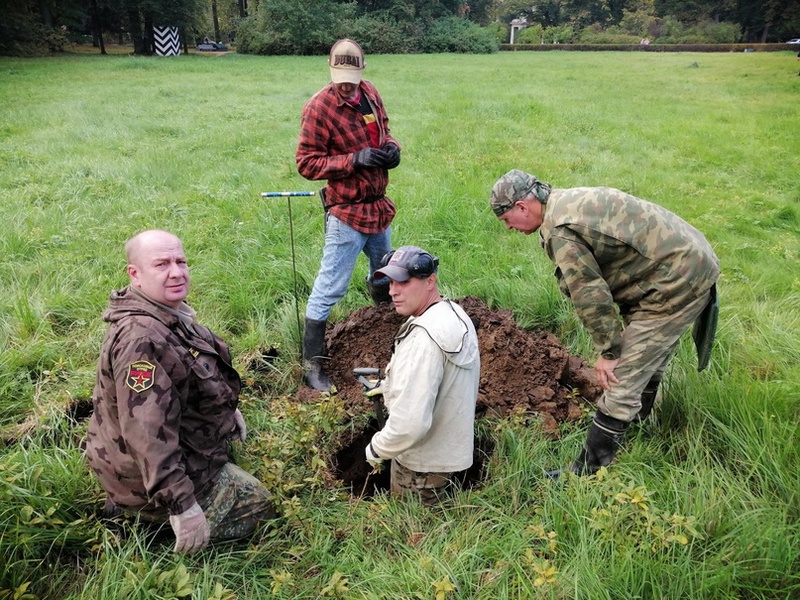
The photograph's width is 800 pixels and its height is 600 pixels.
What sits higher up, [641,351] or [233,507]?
[641,351]

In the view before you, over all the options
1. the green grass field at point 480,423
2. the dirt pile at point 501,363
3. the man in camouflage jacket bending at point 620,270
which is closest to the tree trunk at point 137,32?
the green grass field at point 480,423

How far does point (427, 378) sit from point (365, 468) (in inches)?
49.2

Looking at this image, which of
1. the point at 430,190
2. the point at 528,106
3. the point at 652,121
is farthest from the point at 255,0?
the point at 430,190

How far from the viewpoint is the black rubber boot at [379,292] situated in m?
4.16

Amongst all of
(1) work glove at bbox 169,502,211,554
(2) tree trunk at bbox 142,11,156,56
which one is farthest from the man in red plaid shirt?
(2) tree trunk at bbox 142,11,156,56

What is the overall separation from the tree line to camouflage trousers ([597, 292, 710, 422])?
33.2m

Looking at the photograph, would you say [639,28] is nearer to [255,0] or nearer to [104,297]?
[255,0]

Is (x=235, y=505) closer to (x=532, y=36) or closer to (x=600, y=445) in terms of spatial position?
(x=600, y=445)

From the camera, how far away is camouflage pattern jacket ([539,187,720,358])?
2553mm

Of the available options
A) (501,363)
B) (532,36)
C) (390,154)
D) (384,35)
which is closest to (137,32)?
(384,35)

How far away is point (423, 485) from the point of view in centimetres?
265

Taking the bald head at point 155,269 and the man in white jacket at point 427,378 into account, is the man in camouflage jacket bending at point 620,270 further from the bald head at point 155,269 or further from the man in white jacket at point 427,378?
the bald head at point 155,269

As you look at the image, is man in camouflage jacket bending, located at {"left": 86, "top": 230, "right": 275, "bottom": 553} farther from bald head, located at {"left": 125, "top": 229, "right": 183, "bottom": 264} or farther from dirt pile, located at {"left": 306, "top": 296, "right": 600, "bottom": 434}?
dirt pile, located at {"left": 306, "top": 296, "right": 600, "bottom": 434}

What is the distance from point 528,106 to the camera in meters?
13.8
